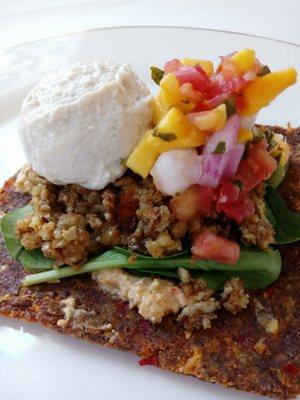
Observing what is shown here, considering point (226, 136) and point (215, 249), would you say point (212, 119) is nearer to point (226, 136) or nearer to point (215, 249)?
point (226, 136)

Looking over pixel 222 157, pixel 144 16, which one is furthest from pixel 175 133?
pixel 144 16

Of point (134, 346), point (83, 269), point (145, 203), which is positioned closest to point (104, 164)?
point (145, 203)

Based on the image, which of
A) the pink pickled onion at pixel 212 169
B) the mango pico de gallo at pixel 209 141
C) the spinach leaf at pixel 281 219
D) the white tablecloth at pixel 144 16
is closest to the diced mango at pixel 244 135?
the mango pico de gallo at pixel 209 141

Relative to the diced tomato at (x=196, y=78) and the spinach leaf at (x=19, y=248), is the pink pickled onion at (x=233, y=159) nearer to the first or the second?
the diced tomato at (x=196, y=78)

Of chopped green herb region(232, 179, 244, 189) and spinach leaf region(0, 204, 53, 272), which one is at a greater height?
chopped green herb region(232, 179, 244, 189)

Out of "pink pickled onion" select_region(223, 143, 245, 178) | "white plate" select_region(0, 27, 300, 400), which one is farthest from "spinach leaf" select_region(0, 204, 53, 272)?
"pink pickled onion" select_region(223, 143, 245, 178)

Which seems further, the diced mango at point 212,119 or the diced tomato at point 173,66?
the diced tomato at point 173,66

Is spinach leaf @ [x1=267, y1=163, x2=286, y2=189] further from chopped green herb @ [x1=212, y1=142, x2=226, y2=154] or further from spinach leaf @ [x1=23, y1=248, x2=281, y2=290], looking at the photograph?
chopped green herb @ [x1=212, y1=142, x2=226, y2=154]
